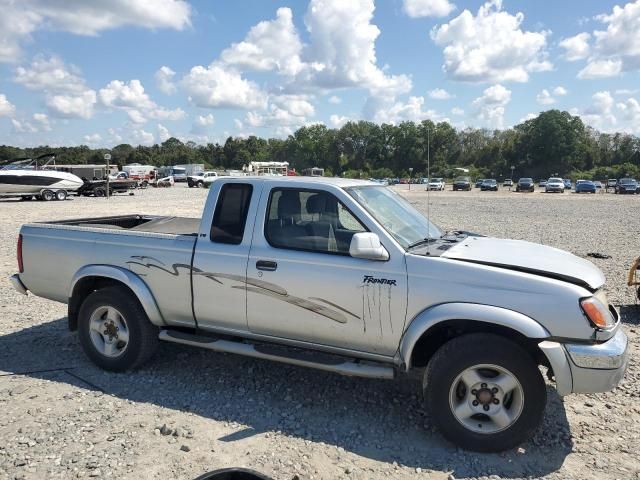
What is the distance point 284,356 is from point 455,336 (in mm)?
1369

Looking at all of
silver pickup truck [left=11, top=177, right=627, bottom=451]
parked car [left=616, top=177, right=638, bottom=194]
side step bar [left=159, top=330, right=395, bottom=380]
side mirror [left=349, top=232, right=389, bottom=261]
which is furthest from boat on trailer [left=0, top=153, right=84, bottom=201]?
parked car [left=616, top=177, right=638, bottom=194]

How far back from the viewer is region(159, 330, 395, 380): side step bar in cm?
387

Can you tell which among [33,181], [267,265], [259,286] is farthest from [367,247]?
[33,181]

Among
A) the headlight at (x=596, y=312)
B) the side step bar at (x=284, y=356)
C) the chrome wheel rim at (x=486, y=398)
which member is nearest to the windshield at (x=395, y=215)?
the side step bar at (x=284, y=356)

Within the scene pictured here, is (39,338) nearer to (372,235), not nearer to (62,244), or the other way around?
(62,244)

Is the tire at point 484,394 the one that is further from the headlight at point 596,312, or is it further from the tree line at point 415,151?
the tree line at point 415,151

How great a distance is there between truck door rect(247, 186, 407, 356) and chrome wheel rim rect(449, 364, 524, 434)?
0.57m

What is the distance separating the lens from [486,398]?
3650 mm

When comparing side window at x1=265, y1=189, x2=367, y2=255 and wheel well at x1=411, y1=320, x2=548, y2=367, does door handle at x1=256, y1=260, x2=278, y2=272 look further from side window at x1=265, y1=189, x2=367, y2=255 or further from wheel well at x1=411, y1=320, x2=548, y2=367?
wheel well at x1=411, y1=320, x2=548, y2=367

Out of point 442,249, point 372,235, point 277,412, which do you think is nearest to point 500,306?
point 442,249

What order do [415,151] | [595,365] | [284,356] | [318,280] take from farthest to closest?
[415,151]
[284,356]
[318,280]
[595,365]

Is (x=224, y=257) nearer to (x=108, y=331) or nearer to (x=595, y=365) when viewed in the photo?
(x=108, y=331)

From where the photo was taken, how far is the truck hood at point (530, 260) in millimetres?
3652

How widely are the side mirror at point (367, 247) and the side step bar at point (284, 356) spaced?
846mm
